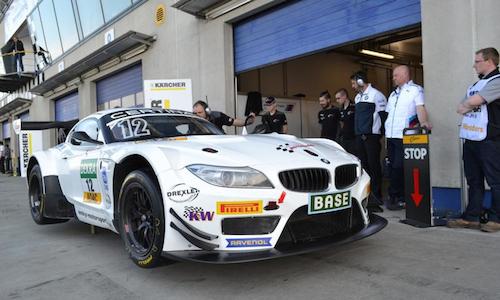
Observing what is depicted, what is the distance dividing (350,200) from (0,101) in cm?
3443

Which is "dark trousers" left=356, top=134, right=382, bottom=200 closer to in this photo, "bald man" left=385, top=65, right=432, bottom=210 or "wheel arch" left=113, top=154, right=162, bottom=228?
"bald man" left=385, top=65, right=432, bottom=210

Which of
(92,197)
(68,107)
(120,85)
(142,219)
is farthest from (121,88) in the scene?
(142,219)

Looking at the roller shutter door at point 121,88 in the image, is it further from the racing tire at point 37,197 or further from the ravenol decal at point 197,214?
the ravenol decal at point 197,214

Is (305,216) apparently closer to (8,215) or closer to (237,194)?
(237,194)

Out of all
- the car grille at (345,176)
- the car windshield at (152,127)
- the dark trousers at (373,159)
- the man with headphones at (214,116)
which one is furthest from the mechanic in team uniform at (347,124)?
the car grille at (345,176)

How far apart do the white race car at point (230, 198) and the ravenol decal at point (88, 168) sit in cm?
12

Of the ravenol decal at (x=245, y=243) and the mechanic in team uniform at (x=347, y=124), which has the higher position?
the mechanic in team uniform at (x=347, y=124)

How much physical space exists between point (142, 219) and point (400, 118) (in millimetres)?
3542

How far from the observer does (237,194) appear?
2.77m

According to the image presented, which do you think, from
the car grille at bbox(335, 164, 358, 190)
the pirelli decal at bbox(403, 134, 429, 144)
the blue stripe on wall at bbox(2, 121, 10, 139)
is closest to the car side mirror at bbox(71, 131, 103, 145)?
the car grille at bbox(335, 164, 358, 190)

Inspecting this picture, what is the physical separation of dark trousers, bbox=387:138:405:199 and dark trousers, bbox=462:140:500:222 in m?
1.07

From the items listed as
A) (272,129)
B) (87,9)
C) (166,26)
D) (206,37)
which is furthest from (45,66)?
(272,129)

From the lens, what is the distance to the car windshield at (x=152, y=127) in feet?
13.6

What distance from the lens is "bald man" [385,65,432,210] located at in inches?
206
